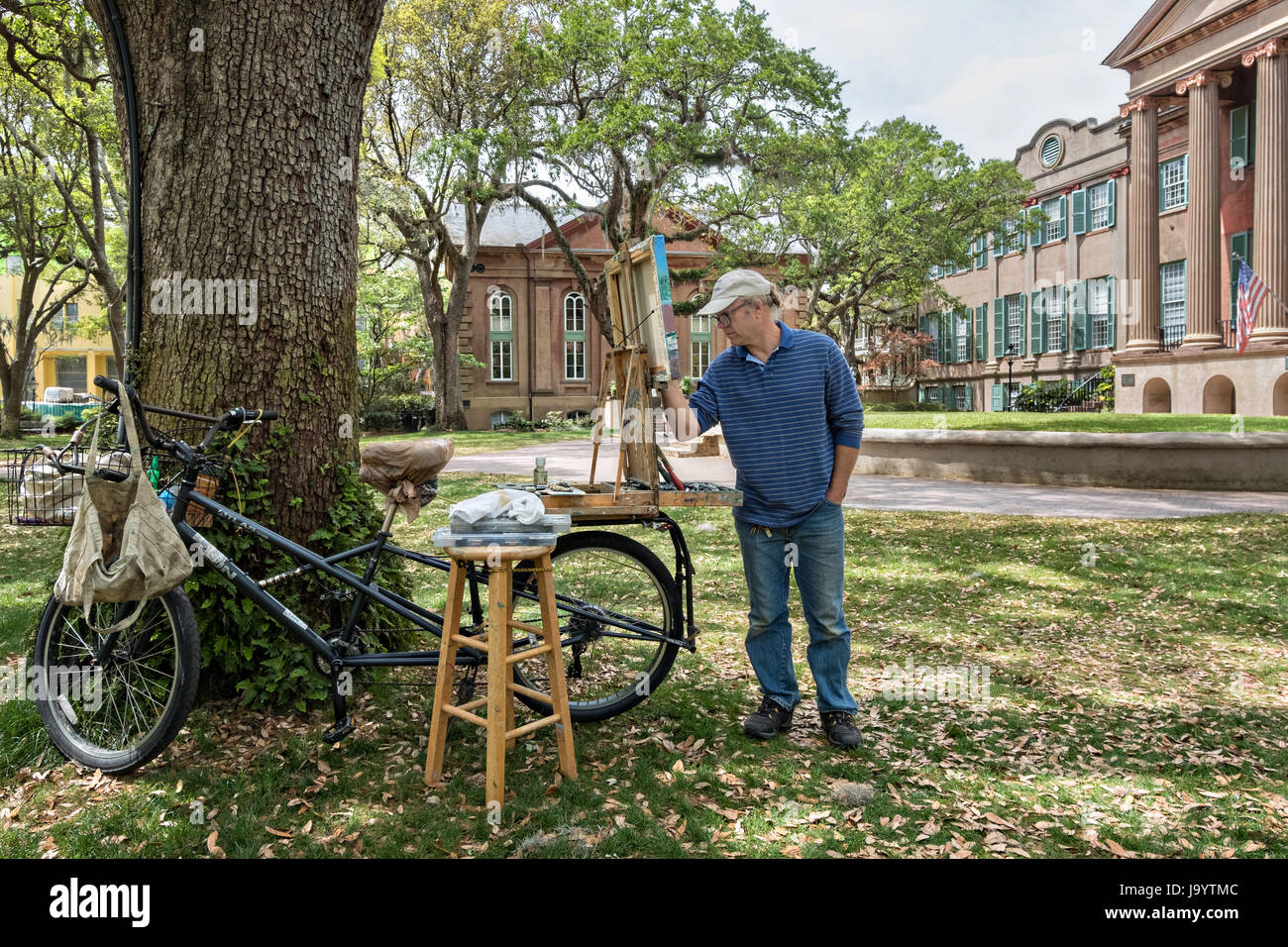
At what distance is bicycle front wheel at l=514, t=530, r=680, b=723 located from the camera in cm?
427

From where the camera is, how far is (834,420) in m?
4.04

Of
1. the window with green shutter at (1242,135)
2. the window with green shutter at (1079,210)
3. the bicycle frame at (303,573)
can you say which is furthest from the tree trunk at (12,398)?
the window with green shutter at (1079,210)

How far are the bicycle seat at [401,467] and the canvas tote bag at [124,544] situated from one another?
2.59 ft

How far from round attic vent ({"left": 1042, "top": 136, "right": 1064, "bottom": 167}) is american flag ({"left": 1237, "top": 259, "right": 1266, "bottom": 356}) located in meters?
16.2

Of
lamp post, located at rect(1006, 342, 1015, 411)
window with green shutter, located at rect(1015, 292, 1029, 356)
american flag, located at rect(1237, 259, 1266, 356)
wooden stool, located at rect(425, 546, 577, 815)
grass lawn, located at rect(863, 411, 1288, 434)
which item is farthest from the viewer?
window with green shutter, located at rect(1015, 292, 1029, 356)

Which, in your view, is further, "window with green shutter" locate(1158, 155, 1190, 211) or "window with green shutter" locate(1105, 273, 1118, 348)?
"window with green shutter" locate(1105, 273, 1118, 348)

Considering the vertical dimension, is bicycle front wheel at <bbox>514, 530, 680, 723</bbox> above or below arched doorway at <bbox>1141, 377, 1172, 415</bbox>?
below

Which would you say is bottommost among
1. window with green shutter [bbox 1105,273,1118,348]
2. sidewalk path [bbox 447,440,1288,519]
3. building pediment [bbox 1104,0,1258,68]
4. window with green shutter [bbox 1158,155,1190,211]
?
sidewalk path [bbox 447,440,1288,519]

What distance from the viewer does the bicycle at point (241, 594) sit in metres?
3.59

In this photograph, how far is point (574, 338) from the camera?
4306 cm

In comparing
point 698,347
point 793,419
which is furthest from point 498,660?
point 698,347

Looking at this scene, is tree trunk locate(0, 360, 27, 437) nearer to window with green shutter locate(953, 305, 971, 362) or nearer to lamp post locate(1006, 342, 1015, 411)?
lamp post locate(1006, 342, 1015, 411)

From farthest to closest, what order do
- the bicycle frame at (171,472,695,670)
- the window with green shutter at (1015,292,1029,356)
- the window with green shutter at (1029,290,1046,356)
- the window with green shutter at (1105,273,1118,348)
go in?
1. the window with green shutter at (1015,292,1029,356)
2. the window with green shutter at (1029,290,1046,356)
3. the window with green shutter at (1105,273,1118,348)
4. the bicycle frame at (171,472,695,670)

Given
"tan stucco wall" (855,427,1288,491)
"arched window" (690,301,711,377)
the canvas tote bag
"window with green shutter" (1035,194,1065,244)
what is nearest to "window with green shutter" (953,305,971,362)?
"window with green shutter" (1035,194,1065,244)
